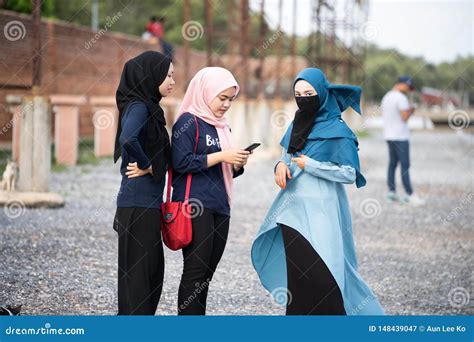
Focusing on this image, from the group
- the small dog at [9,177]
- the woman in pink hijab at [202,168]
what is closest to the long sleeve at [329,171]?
the woman in pink hijab at [202,168]

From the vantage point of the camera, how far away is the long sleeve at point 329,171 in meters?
5.12

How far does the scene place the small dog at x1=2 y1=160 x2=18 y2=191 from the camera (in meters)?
10.7

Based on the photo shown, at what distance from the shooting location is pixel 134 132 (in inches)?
184

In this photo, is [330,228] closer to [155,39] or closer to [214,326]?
[214,326]

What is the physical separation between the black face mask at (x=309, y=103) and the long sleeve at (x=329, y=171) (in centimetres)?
27

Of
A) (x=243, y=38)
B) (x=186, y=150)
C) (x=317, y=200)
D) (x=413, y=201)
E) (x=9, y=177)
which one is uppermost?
(x=243, y=38)

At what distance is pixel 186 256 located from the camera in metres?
4.97

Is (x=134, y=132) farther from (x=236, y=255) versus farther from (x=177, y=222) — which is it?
(x=236, y=255)

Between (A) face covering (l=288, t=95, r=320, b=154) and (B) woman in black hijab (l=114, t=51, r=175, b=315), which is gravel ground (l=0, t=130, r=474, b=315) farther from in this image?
(A) face covering (l=288, t=95, r=320, b=154)

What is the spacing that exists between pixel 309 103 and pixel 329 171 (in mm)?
382

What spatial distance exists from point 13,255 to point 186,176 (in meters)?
3.13

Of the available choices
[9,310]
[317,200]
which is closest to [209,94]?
[317,200]

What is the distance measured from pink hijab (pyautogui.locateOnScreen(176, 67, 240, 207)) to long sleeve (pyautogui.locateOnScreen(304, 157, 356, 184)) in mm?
438

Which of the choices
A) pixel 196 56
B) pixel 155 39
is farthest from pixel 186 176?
pixel 196 56
